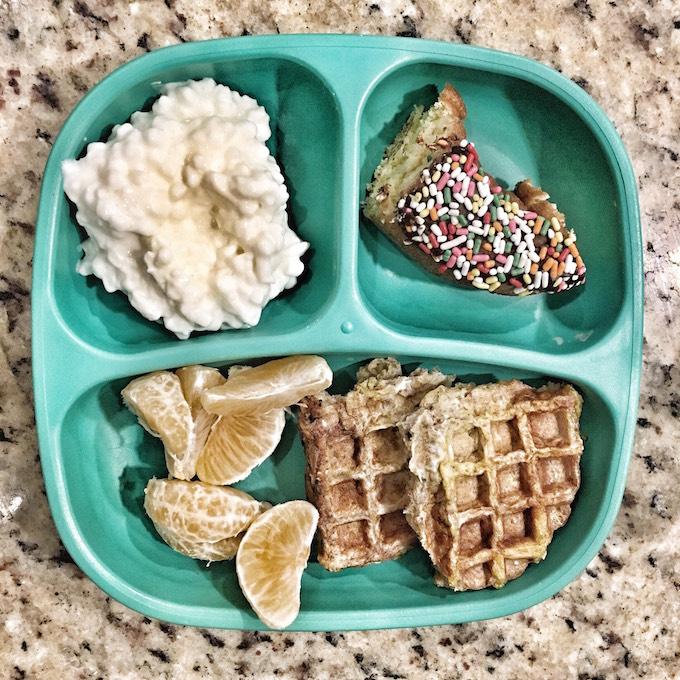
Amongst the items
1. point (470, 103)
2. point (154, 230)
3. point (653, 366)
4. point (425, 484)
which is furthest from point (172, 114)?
point (653, 366)

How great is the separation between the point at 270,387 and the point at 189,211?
345mm

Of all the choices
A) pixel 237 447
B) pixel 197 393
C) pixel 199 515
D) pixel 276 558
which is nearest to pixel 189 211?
pixel 197 393

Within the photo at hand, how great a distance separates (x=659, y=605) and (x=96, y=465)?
1.27 metres

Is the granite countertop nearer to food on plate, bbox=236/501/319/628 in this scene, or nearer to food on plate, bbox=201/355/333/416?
food on plate, bbox=236/501/319/628

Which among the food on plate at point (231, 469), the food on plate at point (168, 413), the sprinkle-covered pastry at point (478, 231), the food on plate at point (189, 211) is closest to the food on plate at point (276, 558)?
the food on plate at point (231, 469)

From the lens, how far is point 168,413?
1297mm

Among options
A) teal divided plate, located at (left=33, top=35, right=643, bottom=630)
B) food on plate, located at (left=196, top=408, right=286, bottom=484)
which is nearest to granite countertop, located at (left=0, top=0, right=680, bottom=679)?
teal divided plate, located at (left=33, top=35, right=643, bottom=630)

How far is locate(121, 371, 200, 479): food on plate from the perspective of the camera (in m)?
1.30

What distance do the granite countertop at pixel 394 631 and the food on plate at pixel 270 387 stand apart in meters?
0.46

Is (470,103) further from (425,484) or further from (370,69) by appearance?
(425,484)

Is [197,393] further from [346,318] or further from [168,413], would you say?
[346,318]

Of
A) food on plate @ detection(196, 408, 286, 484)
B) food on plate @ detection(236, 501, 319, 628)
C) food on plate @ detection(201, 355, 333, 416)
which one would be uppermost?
food on plate @ detection(201, 355, 333, 416)

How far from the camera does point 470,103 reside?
1.43 metres

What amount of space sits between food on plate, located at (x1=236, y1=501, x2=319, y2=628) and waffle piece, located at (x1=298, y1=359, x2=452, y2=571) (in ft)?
0.17
